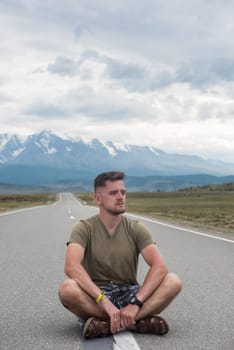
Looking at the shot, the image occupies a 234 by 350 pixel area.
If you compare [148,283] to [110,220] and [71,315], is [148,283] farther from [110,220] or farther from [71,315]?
[71,315]

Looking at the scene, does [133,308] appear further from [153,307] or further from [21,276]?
[21,276]

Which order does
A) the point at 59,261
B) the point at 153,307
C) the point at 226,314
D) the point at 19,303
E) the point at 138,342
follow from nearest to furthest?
the point at 138,342
the point at 153,307
the point at 226,314
the point at 19,303
the point at 59,261

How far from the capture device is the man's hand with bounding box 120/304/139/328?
5480mm

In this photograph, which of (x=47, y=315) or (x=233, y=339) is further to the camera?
(x=47, y=315)

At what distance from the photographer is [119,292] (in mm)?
6016

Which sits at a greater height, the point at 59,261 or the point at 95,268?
the point at 95,268

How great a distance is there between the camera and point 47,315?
657 cm

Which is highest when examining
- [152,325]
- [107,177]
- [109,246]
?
[107,177]

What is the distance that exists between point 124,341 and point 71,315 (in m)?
1.47

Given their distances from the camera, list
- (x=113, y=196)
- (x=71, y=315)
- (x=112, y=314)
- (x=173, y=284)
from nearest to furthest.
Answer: (x=112, y=314), (x=113, y=196), (x=173, y=284), (x=71, y=315)

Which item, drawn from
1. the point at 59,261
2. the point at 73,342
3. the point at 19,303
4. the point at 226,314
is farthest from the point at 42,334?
the point at 59,261

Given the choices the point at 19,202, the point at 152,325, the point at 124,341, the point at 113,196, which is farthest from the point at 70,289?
the point at 19,202

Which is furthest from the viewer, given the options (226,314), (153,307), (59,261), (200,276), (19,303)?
(59,261)

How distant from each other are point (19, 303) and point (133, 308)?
89.1 inches
